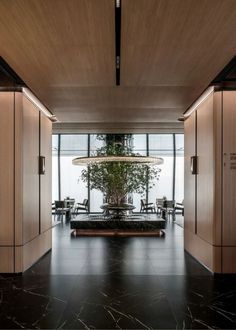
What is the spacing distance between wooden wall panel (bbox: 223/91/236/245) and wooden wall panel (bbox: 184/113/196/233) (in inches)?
55.5

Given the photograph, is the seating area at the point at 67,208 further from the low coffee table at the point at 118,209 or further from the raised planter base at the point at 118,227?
the raised planter base at the point at 118,227

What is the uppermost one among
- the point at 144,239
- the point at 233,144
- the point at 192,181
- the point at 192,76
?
the point at 192,76

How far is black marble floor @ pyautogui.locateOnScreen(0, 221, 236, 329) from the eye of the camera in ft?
12.1

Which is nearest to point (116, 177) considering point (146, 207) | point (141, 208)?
point (146, 207)

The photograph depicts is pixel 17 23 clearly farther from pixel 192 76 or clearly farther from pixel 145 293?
pixel 145 293

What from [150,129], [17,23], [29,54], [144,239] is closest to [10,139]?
[29,54]

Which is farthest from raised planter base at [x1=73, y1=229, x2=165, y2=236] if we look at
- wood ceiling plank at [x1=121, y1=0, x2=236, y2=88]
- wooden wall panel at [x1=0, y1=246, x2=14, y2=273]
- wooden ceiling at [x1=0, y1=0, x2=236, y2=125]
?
wood ceiling plank at [x1=121, y1=0, x2=236, y2=88]

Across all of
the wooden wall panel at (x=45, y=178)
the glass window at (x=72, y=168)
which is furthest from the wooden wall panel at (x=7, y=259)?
the glass window at (x=72, y=168)

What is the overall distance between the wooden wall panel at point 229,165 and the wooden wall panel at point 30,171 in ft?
12.0

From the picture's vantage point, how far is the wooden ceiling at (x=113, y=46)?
10.4 feet

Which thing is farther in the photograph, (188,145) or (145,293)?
(188,145)

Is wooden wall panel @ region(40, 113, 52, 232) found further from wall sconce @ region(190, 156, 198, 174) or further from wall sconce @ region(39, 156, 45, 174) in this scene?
wall sconce @ region(190, 156, 198, 174)

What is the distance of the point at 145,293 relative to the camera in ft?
15.2

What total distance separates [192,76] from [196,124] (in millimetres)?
1959
